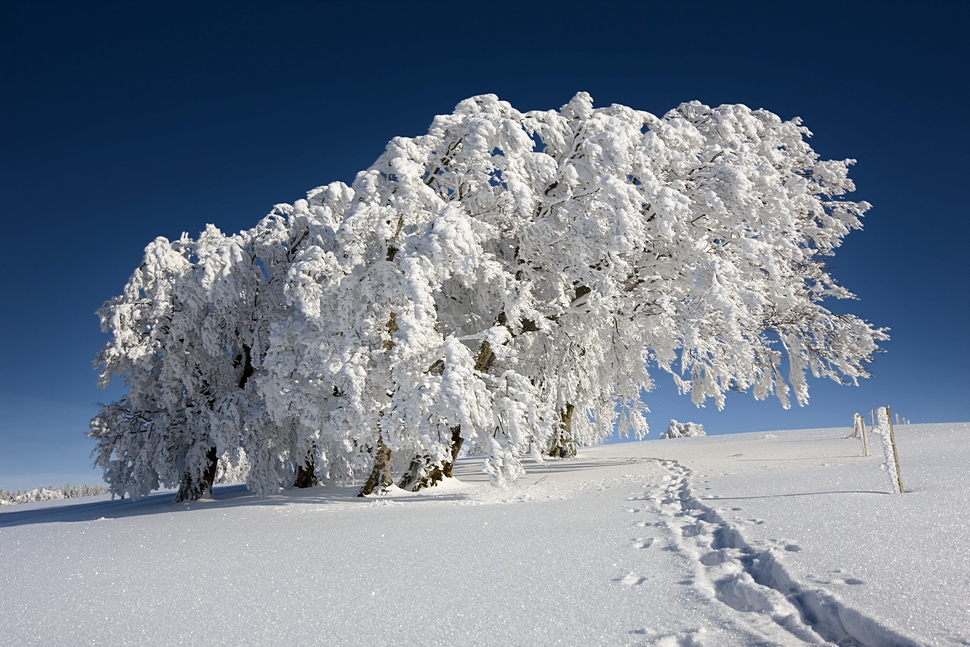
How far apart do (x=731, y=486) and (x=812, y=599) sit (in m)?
5.32

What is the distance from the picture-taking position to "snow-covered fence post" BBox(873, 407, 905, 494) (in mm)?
6508

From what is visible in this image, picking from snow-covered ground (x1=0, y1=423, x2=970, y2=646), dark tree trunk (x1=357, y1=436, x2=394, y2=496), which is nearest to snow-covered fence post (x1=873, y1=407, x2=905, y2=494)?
snow-covered ground (x1=0, y1=423, x2=970, y2=646)

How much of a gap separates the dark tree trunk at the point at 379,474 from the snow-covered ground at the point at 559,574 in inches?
127

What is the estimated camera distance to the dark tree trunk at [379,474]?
1204cm

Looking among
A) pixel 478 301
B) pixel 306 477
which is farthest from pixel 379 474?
pixel 306 477

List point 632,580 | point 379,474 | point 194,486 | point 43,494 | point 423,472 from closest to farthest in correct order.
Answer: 1. point 632,580
2. point 379,474
3. point 423,472
4. point 194,486
5. point 43,494

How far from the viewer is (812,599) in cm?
342

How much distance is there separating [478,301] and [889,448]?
9.03 metres

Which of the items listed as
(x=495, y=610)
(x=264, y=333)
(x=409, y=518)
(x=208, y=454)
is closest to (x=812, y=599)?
(x=495, y=610)

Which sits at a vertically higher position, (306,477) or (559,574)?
(559,574)

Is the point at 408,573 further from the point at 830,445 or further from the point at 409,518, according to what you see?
the point at 830,445

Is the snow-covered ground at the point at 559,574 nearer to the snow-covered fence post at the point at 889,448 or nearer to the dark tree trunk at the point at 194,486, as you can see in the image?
the snow-covered fence post at the point at 889,448

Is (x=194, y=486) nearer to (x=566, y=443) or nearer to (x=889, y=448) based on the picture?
(x=566, y=443)

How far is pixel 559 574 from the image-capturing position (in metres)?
4.44
